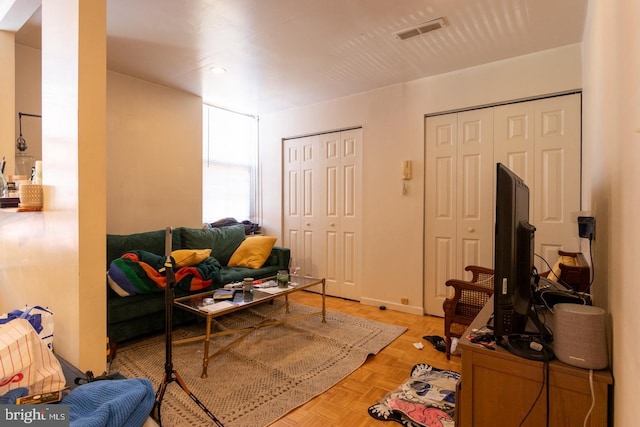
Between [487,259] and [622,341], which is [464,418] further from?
[487,259]

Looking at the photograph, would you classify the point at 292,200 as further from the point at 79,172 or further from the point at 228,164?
the point at 79,172

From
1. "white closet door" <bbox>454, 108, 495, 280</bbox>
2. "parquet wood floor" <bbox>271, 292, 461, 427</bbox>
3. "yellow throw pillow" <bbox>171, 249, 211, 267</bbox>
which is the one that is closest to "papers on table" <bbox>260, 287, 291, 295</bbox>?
"yellow throw pillow" <bbox>171, 249, 211, 267</bbox>

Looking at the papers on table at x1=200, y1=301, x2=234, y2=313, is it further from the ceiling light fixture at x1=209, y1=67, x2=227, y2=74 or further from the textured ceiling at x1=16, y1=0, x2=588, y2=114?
the ceiling light fixture at x1=209, y1=67, x2=227, y2=74

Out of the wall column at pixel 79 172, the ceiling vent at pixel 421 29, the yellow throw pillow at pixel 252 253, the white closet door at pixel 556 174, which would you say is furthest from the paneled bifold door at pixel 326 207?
the wall column at pixel 79 172

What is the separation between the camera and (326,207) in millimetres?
4410

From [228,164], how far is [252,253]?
1549mm

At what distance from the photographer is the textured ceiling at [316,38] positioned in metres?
2.29

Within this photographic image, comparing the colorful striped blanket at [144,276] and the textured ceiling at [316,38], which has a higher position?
the textured ceiling at [316,38]

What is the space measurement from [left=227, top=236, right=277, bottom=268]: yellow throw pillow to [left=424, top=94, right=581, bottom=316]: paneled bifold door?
1.89 m

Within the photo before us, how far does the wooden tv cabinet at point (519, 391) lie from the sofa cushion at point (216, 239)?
3119mm

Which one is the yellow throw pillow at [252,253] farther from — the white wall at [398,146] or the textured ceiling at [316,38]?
the textured ceiling at [316,38]

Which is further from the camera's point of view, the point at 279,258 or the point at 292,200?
the point at 292,200

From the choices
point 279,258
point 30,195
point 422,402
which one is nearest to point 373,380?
point 422,402

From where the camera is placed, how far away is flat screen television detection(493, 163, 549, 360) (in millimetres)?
1188
